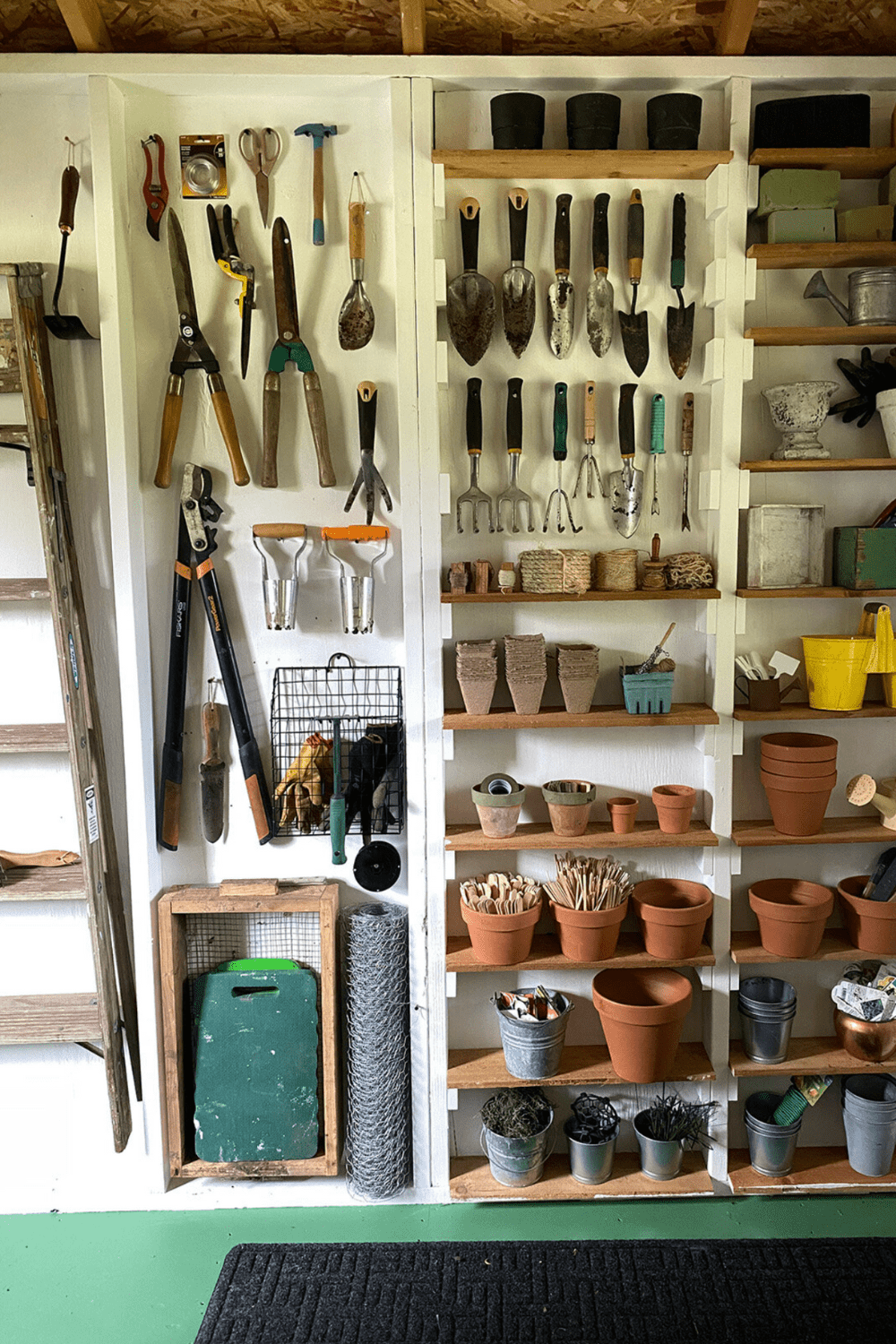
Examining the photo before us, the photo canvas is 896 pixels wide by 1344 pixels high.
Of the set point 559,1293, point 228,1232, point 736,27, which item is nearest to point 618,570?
point 736,27

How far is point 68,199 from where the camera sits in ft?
8.23

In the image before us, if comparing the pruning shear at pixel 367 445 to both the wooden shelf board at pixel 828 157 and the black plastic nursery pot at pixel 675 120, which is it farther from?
the wooden shelf board at pixel 828 157

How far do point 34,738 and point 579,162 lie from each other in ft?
6.68

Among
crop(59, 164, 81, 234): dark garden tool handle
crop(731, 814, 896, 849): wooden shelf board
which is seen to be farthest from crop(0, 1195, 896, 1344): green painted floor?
crop(59, 164, 81, 234): dark garden tool handle

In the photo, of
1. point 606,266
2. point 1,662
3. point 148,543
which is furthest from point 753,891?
point 1,662

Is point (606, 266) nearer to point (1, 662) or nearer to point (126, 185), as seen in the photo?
point (126, 185)

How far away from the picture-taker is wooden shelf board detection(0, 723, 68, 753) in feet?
8.38

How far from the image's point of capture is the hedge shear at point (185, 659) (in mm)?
2660

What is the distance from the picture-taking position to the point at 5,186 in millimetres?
2590

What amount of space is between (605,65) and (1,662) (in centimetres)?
224

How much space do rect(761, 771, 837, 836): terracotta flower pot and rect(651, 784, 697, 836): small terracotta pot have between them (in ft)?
0.72

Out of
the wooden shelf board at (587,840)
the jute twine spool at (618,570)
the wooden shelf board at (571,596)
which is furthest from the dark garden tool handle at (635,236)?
the wooden shelf board at (587,840)

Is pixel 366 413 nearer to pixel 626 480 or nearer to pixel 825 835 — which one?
pixel 626 480

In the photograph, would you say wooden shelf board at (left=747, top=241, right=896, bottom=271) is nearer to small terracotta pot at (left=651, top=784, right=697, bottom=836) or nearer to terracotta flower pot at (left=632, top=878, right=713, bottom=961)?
small terracotta pot at (left=651, top=784, right=697, bottom=836)
